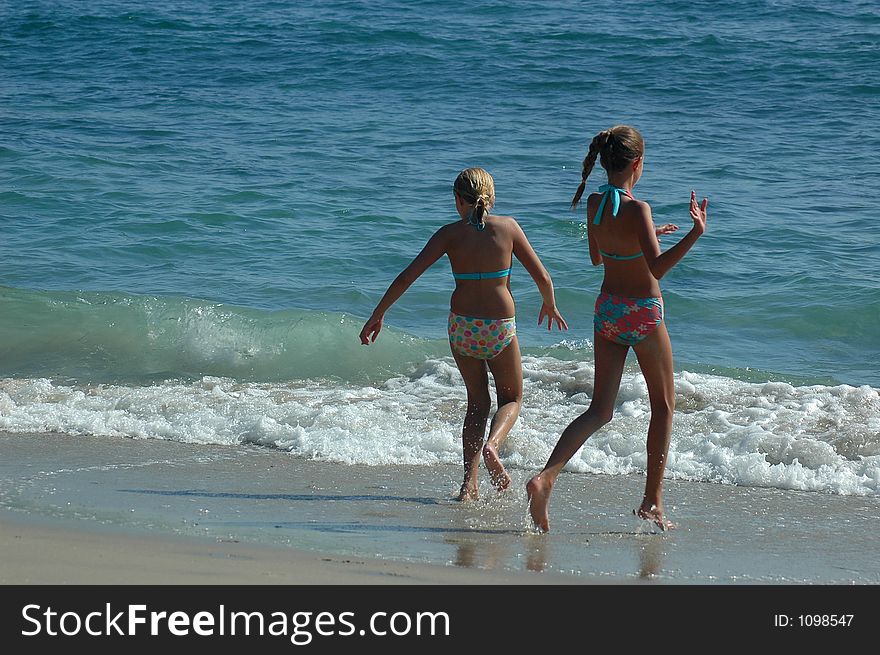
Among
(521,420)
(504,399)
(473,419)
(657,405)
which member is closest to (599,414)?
(657,405)

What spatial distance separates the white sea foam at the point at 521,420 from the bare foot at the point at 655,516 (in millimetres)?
994

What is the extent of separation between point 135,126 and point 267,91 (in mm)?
2783

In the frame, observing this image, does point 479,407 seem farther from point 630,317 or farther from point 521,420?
point 521,420

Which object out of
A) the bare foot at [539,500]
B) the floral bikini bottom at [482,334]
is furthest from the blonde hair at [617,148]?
the bare foot at [539,500]

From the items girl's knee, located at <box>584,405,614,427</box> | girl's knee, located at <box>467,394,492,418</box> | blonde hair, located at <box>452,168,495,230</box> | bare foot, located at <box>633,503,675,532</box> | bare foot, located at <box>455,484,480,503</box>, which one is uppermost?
blonde hair, located at <box>452,168,495,230</box>

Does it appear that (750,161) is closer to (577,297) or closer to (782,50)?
(577,297)

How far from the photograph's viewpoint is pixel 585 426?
4.79 meters

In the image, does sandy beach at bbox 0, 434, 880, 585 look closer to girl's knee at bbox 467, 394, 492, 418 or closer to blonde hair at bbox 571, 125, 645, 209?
girl's knee at bbox 467, 394, 492, 418

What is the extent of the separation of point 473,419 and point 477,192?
1.10 meters

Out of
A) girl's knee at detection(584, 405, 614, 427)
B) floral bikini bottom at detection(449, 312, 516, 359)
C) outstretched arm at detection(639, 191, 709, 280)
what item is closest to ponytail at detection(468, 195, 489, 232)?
floral bikini bottom at detection(449, 312, 516, 359)

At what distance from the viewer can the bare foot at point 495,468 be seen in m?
4.89

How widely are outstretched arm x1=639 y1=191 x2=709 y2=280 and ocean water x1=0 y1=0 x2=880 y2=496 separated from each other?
179 cm

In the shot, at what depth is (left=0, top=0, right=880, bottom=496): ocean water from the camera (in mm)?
6805

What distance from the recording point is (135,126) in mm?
16078
